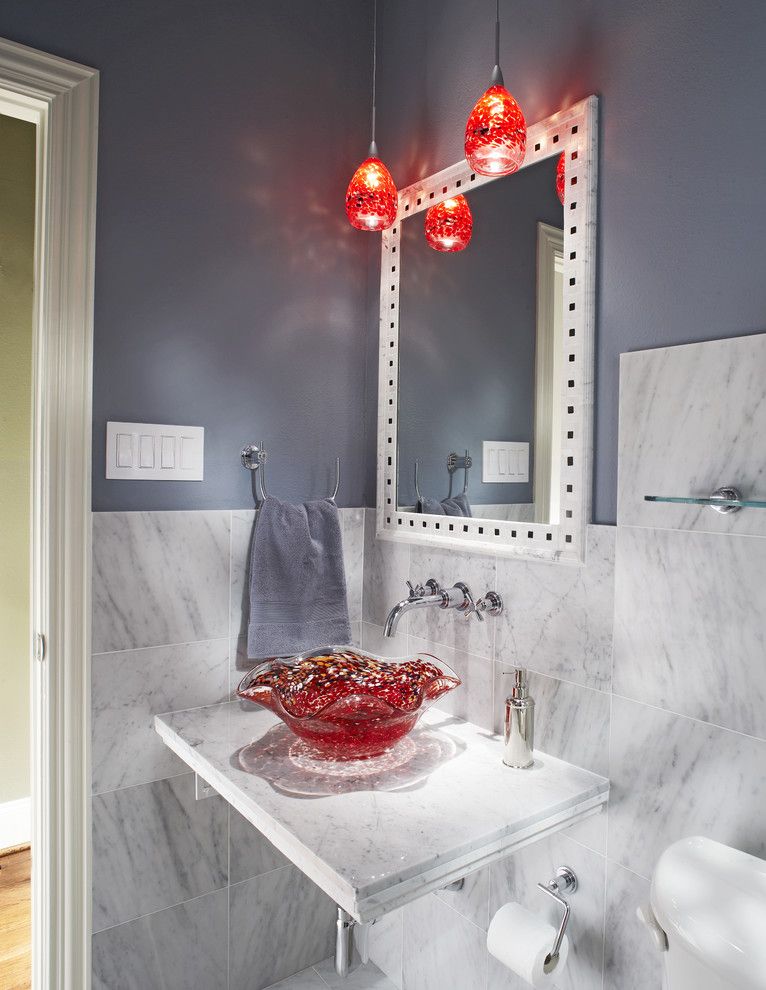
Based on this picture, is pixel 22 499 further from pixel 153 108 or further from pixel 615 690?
pixel 615 690

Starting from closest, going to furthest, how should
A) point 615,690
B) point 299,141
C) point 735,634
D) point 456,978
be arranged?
point 735,634, point 615,690, point 456,978, point 299,141

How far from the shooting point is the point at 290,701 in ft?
4.16

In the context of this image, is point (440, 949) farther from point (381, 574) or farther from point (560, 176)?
point (560, 176)

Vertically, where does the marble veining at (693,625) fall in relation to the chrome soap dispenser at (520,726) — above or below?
above

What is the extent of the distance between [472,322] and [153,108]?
32.4 inches

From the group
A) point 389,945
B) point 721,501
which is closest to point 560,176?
point 721,501

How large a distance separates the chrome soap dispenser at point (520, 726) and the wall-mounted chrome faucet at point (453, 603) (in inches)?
7.9

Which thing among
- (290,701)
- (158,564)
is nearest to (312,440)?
(158,564)

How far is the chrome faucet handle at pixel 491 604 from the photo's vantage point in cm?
144

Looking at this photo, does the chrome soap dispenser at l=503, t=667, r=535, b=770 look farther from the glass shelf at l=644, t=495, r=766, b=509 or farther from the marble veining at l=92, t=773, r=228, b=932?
the marble veining at l=92, t=773, r=228, b=932

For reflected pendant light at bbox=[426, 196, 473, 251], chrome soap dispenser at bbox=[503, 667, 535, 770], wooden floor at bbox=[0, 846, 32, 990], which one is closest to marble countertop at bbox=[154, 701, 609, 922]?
chrome soap dispenser at bbox=[503, 667, 535, 770]

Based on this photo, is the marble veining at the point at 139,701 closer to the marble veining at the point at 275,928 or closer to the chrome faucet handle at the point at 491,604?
the marble veining at the point at 275,928

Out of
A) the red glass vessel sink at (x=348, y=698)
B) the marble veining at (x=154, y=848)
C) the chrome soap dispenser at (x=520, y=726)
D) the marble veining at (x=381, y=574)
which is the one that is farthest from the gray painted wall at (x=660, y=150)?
the marble veining at (x=154, y=848)

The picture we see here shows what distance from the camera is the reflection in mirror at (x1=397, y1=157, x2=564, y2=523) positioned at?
1.34 m
